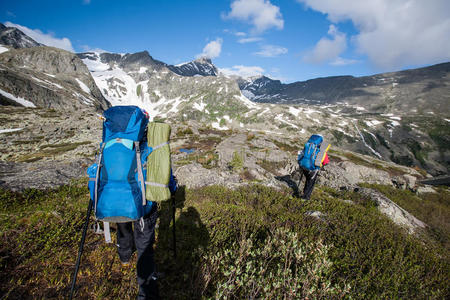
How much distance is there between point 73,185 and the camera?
8.68 meters

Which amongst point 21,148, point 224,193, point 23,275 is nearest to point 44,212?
point 23,275

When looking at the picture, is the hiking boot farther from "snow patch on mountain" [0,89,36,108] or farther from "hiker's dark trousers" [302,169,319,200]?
"snow patch on mountain" [0,89,36,108]

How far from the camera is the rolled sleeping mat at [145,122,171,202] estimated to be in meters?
3.35

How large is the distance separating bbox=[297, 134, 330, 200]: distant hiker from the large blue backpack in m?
7.88

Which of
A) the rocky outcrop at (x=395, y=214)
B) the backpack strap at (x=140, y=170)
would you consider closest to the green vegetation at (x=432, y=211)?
the rocky outcrop at (x=395, y=214)

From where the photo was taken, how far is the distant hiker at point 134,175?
321 centimetres

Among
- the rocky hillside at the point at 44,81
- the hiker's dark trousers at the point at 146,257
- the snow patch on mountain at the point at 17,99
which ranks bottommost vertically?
the hiker's dark trousers at the point at 146,257

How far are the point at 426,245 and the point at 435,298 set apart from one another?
366cm

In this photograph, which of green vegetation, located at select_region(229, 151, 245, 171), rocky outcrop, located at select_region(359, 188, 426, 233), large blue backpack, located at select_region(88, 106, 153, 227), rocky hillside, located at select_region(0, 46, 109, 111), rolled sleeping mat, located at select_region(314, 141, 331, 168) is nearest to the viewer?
large blue backpack, located at select_region(88, 106, 153, 227)

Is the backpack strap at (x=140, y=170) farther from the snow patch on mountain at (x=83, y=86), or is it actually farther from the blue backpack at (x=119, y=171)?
the snow patch on mountain at (x=83, y=86)

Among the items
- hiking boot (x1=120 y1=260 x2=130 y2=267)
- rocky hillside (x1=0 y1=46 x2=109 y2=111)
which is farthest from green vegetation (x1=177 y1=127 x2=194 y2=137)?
rocky hillside (x1=0 y1=46 x2=109 y2=111)

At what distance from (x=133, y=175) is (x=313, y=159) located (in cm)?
805

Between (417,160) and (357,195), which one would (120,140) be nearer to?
(357,195)

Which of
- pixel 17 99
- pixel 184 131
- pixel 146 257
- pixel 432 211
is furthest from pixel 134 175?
pixel 17 99
